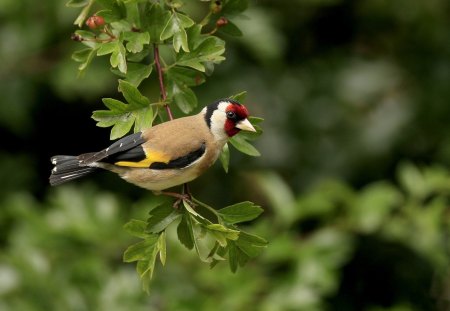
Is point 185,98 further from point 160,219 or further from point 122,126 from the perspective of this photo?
point 160,219

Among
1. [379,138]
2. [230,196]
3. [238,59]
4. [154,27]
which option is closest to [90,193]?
[230,196]

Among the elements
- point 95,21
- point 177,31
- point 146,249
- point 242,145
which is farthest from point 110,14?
point 146,249

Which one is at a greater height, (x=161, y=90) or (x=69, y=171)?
(x=161, y=90)

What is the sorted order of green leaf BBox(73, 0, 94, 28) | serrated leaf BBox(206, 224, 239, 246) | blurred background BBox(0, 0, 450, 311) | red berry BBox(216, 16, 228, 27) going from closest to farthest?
1. serrated leaf BBox(206, 224, 239, 246)
2. green leaf BBox(73, 0, 94, 28)
3. red berry BBox(216, 16, 228, 27)
4. blurred background BBox(0, 0, 450, 311)

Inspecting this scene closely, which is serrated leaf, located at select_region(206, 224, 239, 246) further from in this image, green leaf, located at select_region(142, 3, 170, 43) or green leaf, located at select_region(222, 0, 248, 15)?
green leaf, located at select_region(222, 0, 248, 15)

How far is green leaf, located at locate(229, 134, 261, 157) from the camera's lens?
236cm

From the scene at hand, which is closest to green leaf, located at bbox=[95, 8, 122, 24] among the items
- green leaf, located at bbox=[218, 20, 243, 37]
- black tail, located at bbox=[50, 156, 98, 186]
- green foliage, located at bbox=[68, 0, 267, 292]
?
green foliage, located at bbox=[68, 0, 267, 292]

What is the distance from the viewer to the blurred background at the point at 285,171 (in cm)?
421

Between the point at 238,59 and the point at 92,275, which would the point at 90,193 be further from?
the point at 238,59

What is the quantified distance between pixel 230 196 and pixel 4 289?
5.55 feet

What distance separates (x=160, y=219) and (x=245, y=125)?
14.1 inches

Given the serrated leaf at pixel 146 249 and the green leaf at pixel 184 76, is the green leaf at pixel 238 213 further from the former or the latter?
the green leaf at pixel 184 76

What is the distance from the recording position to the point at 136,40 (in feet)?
7.27

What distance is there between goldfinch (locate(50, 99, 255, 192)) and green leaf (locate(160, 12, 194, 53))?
0.26 m
